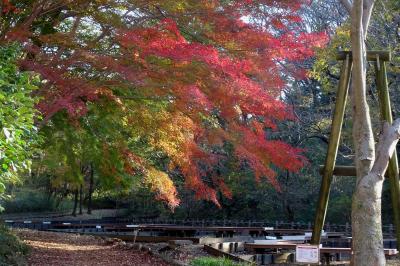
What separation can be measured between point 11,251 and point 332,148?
20.1 feet

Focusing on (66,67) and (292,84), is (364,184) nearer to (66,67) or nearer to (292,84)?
(66,67)

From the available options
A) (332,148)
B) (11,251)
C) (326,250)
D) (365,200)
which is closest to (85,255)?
(11,251)

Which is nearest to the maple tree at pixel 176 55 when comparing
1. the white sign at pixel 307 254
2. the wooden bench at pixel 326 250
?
the wooden bench at pixel 326 250

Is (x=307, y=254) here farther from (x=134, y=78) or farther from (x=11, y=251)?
(x=11, y=251)

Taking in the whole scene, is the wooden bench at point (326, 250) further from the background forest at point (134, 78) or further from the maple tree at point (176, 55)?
the maple tree at point (176, 55)

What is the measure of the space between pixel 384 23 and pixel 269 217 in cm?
1463

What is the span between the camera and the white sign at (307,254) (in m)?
6.38

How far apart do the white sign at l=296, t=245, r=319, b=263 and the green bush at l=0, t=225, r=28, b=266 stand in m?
4.57

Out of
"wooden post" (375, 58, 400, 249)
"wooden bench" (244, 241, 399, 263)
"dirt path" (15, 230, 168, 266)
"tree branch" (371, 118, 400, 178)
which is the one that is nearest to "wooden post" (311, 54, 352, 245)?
"wooden post" (375, 58, 400, 249)

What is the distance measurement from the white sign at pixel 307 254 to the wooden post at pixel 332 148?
908 mm

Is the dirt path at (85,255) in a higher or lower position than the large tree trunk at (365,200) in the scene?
lower

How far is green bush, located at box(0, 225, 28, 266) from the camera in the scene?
845 centimetres

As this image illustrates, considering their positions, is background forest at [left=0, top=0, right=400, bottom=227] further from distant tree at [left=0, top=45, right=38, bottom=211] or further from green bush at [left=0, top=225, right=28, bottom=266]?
green bush at [left=0, top=225, right=28, bottom=266]

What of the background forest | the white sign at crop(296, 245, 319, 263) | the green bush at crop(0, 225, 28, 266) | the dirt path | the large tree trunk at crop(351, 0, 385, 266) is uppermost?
the background forest
